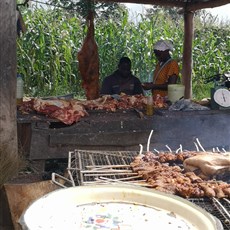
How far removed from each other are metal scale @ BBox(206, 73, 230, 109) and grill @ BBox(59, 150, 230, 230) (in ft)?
7.97

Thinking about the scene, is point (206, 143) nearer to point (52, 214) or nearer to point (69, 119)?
point (69, 119)

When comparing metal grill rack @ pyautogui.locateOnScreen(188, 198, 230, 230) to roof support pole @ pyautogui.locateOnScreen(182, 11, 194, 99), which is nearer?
metal grill rack @ pyautogui.locateOnScreen(188, 198, 230, 230)

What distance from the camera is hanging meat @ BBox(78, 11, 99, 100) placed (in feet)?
29.9

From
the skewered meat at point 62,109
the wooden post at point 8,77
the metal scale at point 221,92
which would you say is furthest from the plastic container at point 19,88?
the metal scale at point 221,92

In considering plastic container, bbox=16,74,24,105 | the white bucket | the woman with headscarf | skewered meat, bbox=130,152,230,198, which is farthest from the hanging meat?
skewered meat, bbox=130,152,230,198

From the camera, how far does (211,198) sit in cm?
344

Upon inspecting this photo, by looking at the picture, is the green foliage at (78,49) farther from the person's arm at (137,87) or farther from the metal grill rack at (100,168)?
the metal grill rack at (100,168)

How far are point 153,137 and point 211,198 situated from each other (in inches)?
121

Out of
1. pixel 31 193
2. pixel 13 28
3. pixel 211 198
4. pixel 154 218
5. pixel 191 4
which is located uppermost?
pixel 191 4

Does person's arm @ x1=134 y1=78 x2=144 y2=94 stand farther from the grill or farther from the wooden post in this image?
the grill

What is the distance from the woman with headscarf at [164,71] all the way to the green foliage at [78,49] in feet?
19.4

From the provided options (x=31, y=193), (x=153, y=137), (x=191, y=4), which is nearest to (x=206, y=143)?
(x=153, y=137)

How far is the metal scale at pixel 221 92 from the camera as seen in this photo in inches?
263

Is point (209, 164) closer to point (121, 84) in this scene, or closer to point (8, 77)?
point (8, 77)
